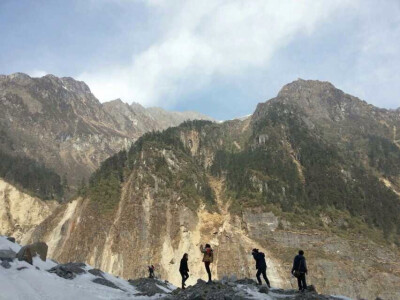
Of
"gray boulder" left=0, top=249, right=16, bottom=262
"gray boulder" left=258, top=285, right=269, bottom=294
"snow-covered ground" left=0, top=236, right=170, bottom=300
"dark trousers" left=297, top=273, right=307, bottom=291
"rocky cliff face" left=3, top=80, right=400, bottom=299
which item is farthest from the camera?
"rocky cliff face" left=3, top=80, right=400, bottom=299

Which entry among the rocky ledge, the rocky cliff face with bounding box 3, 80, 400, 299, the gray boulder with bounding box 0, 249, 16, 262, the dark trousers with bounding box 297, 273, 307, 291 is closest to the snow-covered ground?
the rocky ledge

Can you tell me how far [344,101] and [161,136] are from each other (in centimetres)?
9200

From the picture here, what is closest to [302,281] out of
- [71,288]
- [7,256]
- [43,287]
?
[71,288]

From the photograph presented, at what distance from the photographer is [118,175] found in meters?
92.3

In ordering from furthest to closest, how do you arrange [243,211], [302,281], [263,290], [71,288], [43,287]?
1. [243,211]
2. [263,290]
3. [302,281]
4. [71,288]
5. [43,287]

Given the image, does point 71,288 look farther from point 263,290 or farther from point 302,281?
point 302,281

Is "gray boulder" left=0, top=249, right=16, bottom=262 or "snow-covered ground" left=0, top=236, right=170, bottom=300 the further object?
"gray boulder" left=0, top=249, right=16, bottom=262

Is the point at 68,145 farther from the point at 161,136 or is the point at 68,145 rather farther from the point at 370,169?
the point at 370,169

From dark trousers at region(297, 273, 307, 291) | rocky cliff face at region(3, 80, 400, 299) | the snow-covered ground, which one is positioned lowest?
the snow-covered ground

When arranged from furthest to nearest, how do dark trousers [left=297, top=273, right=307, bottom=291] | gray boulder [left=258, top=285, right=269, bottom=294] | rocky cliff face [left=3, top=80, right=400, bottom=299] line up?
rocky cliff face [left=3, top=80, right=400, bottom=299], gray boulder [left=258, top=285, right=269, bottom=294], dark trousers [left=297, top=273, right=307, bottom=291]

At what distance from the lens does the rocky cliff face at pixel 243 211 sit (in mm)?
67688

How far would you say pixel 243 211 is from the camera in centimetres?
8169

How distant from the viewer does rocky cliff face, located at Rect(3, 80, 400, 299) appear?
→ 67.7 metres

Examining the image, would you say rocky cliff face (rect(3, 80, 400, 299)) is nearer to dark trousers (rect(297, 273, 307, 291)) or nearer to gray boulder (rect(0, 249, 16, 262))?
dark trousers (rect(297, 273, 307, 291))
